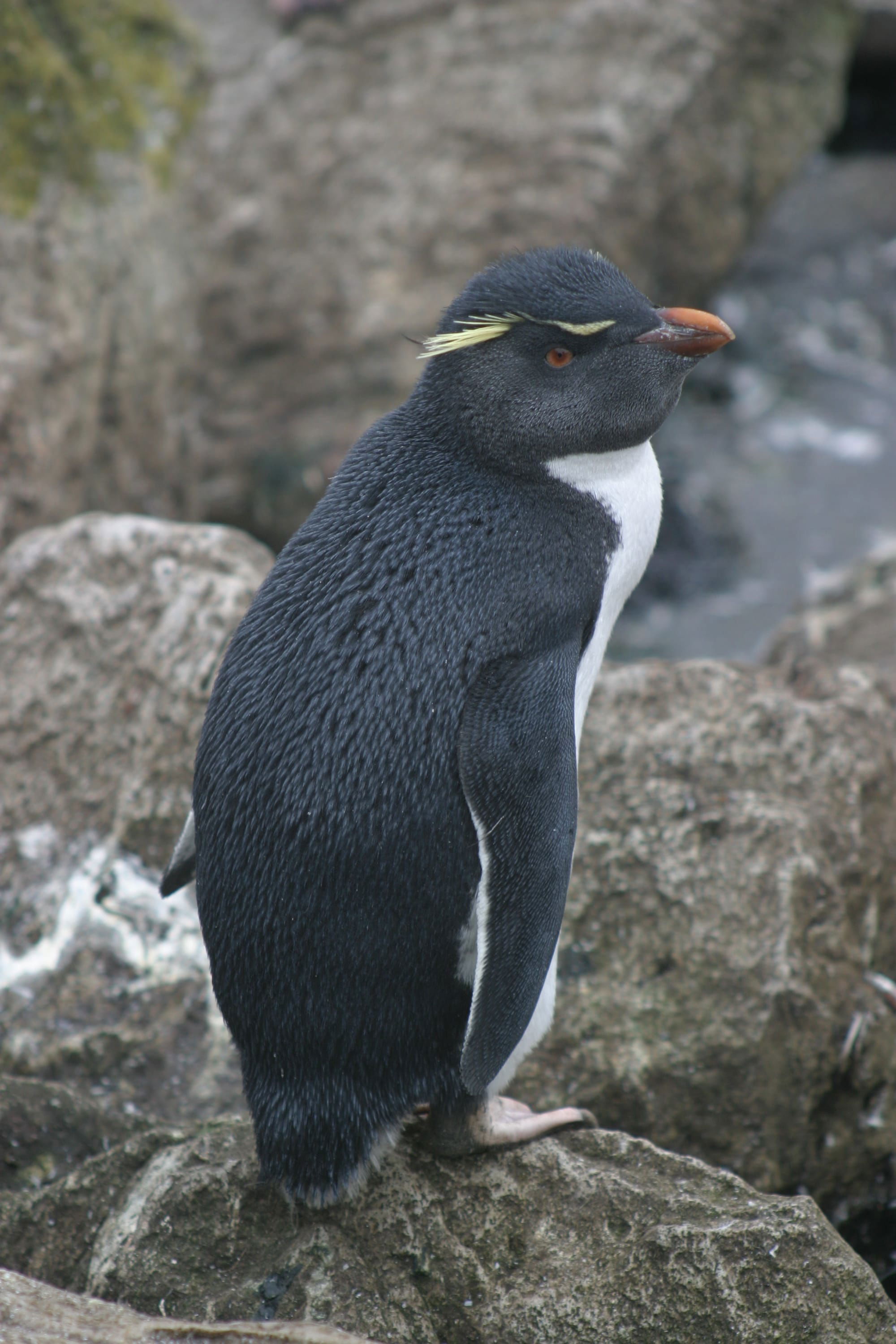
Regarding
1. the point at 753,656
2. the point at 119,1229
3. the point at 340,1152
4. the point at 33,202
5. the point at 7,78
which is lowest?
the point at 753,656

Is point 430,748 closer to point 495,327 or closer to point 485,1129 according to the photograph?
point 485,1129

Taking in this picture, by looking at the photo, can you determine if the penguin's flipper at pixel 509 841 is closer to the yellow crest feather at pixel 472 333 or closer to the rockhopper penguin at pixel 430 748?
the rockhopper penguin at pixel 430 748

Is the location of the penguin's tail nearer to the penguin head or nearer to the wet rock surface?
the penguin head

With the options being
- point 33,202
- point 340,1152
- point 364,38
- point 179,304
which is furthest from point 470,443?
point 364,38

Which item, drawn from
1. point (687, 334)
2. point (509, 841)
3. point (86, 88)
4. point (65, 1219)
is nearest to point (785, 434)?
point (86, 88)

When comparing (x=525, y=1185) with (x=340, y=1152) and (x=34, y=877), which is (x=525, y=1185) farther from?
(x=34, y=877)

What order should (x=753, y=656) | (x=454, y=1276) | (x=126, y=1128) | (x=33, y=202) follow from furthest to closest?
(x=753, y=656) → (x=33, y=202) → (x=126, y=1128) → (x=454, y=1276)

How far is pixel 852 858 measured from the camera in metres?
3.51

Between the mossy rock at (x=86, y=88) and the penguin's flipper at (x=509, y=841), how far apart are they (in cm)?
373

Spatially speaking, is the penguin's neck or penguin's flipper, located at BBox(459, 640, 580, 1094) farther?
the penguin's neck

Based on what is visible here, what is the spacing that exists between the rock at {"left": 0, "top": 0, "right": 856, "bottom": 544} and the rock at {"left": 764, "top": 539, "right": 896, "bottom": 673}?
243 cm

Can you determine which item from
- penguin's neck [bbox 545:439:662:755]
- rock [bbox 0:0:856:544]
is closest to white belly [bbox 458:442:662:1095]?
penguin's neck [bbox 545:439:662:755]

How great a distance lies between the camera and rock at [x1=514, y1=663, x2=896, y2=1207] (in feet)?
10.6

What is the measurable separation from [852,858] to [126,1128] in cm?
196
